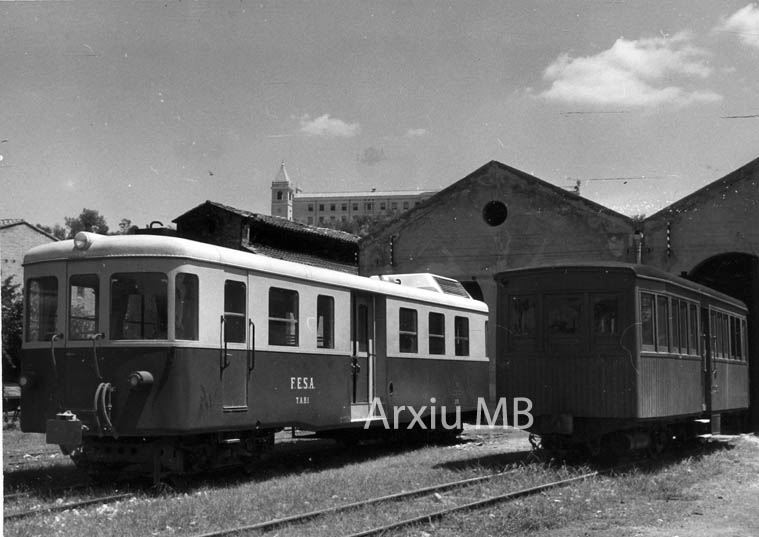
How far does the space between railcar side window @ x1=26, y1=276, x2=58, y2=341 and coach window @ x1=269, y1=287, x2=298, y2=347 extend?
254 centimetres

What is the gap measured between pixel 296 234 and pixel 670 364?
24.4 m

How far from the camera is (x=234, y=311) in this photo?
10.7m

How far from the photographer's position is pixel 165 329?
988cm

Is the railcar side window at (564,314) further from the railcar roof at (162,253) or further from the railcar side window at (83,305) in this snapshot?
the railcar side window at (83,305)

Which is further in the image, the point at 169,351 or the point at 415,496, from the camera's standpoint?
the point at 169,351

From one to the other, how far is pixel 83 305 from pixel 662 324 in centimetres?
777

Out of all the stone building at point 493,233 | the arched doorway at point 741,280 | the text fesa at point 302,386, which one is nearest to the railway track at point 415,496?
the text fesa at point 302,386

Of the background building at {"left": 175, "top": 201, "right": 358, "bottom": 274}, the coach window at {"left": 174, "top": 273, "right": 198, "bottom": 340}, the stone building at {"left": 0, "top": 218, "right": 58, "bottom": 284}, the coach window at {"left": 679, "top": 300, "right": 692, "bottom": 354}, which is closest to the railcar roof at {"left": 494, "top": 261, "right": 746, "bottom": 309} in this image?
the coach window at {"left": 679, "top": 300, "right": 692, "bottom": 354}

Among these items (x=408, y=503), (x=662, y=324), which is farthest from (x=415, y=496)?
(x=662, y=324)

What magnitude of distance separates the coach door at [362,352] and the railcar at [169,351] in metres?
0.78

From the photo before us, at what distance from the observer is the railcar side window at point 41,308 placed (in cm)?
1054

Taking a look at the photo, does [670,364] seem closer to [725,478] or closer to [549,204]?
[725,478]

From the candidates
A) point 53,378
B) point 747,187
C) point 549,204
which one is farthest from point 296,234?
point 53,378

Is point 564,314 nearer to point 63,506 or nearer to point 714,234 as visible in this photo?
point 63,506
